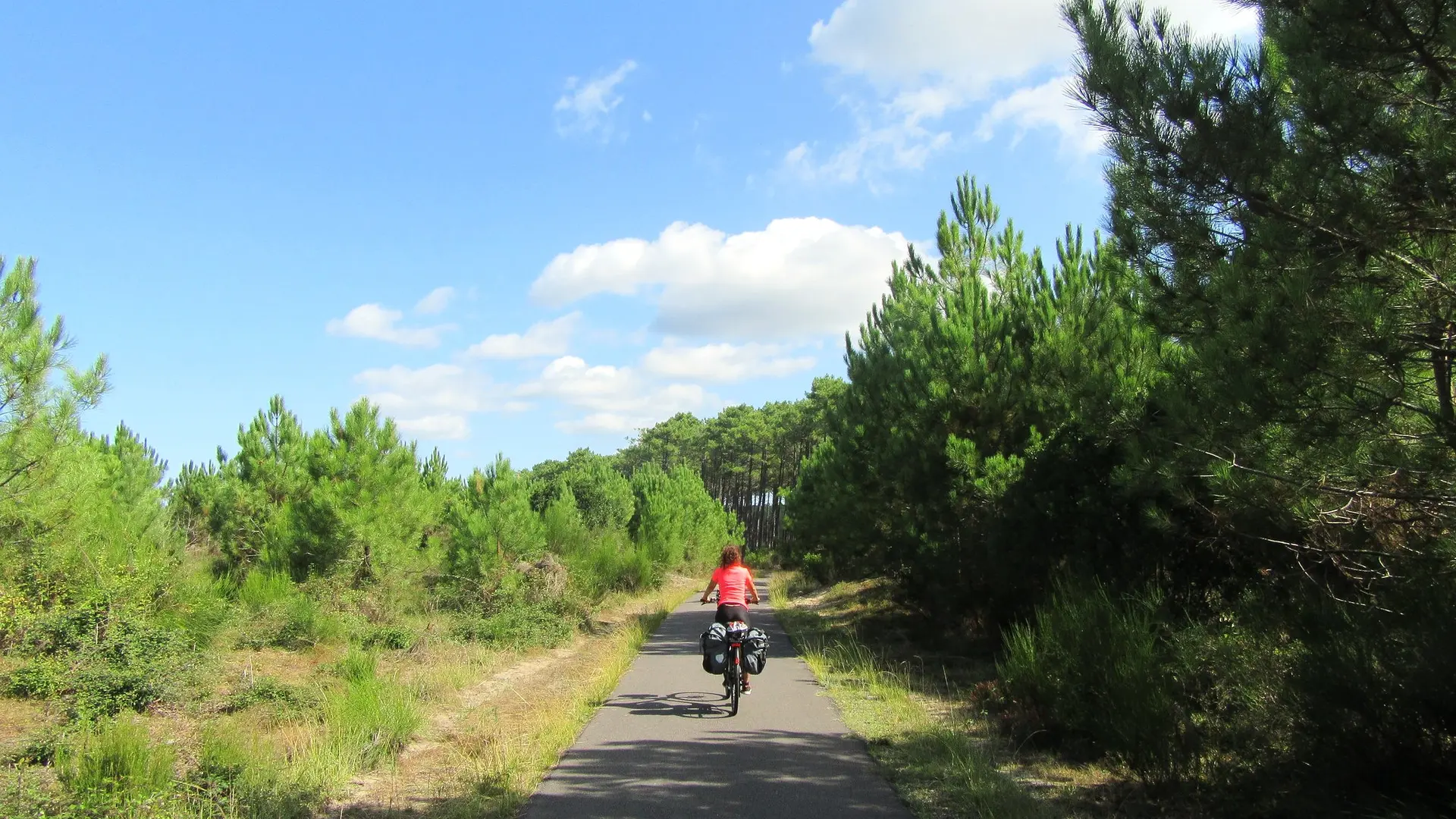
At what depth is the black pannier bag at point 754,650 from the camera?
9344mm

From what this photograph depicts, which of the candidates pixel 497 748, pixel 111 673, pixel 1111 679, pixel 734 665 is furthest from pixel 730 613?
pixel 111 673

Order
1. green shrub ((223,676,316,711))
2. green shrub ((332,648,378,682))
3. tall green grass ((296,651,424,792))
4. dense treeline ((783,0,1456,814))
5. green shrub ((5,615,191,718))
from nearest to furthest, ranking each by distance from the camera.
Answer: dense treeline ((783,0,1456,814)) → tall green grass ((296,651,424,792)) → green shrub ((5,615,191,718)) → green shrub ((223,676,316,711)) → green shrub ((332,648,378,682))

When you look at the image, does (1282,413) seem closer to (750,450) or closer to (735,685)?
(735,685)

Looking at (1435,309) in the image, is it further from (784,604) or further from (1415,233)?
(784,604)

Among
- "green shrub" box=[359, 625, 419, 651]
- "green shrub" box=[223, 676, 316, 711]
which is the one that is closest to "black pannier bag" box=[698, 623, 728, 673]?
"green shrub" box=[223, 676, 316, 711]

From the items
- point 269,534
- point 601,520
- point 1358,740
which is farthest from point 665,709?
point 601,520

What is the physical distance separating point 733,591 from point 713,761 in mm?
2950

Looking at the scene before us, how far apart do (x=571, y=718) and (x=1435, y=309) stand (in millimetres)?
7591

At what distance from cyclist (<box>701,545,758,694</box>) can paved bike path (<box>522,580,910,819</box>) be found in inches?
36.5

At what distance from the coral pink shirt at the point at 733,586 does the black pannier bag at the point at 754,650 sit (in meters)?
0.36

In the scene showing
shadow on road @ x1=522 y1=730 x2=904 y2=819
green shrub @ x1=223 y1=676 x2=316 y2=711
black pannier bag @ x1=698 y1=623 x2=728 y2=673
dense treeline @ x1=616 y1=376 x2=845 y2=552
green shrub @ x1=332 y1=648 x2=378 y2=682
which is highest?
dense treeline @ x1=616 y1=376 x2=845 y2=552

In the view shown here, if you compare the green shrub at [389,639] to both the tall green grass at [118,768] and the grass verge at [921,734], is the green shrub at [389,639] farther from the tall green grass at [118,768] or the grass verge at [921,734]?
the tall green grass at [118,768]

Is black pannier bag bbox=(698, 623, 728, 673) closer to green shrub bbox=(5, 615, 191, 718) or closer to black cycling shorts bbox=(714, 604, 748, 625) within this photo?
Answer: black cycling shorts bbox=(714, 604, 748, 625)

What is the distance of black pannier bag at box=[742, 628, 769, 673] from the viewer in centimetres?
934
